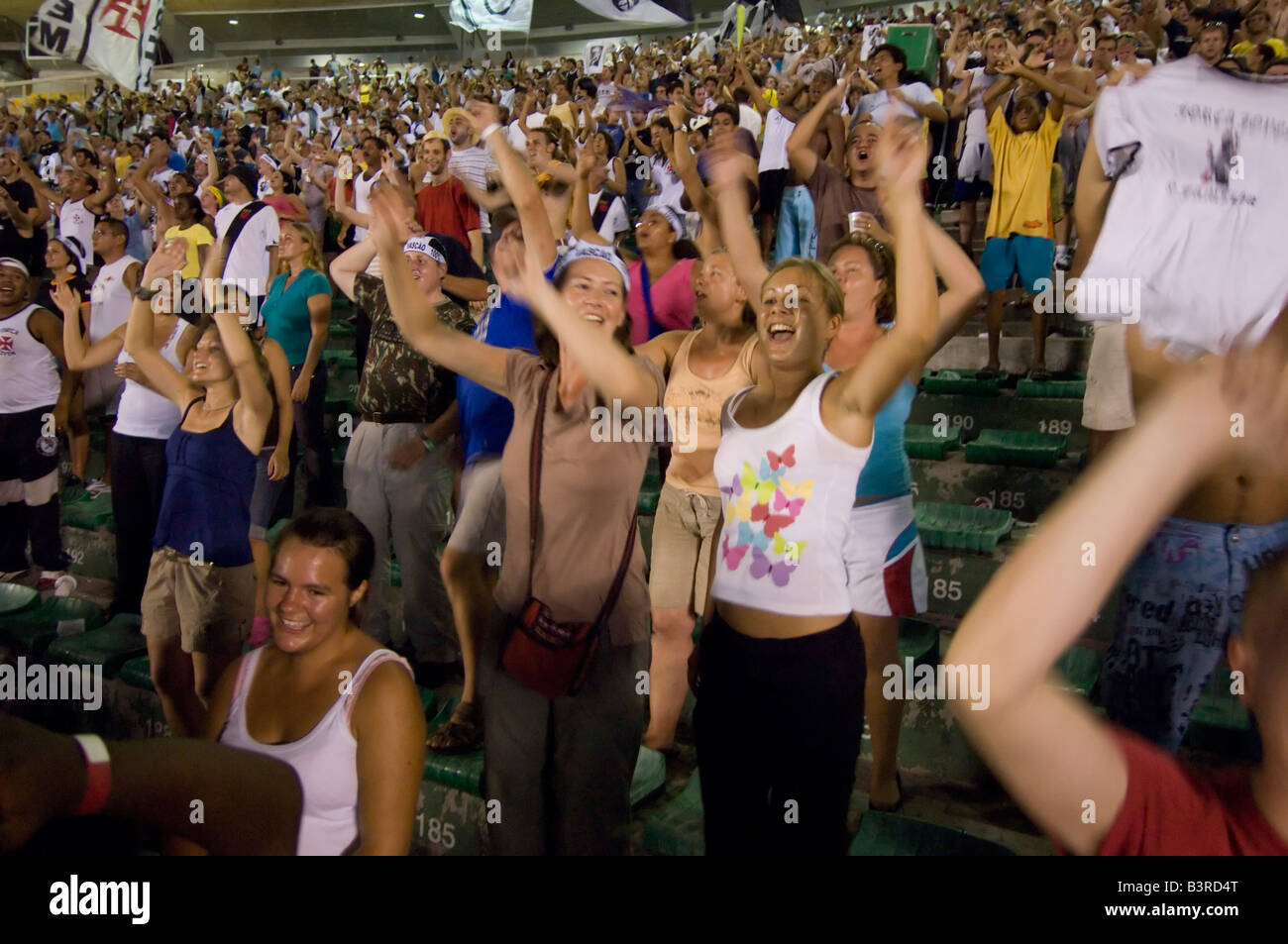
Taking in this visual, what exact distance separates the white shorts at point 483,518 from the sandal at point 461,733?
469 millimetres

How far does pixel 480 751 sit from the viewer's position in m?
2.60

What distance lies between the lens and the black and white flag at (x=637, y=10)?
552cm

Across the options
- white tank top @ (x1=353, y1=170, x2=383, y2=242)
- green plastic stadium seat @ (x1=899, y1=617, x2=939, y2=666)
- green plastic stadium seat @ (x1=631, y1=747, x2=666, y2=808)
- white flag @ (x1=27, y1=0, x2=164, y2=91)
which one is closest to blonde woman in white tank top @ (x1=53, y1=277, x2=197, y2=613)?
green plastic stadium seat @ (x1=631, y1=747, x2=666, y2=808)

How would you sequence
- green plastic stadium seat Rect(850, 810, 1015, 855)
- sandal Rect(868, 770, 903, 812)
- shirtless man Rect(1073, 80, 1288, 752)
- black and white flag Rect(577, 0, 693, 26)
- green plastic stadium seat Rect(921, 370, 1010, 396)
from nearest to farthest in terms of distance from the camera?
1. shirtless man Rect(1073, 80, 1288, 752)
2. green plastic stadium seat Rect(850, 810, 1015, 855)
3. sandal Rect(868, 770, 903, 812)
4. green plastic stadium seat Rect(921, 370, 1010, 396)
5. black and white flag Rect(577, 0, 693, 26)

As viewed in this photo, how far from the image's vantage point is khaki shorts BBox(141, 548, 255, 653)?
111 inches

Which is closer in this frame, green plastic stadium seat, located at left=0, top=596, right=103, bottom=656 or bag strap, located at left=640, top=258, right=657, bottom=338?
bag strap, located at left=640, top=258, right=657, bottom=338

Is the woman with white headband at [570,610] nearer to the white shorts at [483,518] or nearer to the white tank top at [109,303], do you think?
the white shorts at [483,518]

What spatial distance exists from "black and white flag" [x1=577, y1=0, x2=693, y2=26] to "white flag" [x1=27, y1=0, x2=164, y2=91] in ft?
16.2

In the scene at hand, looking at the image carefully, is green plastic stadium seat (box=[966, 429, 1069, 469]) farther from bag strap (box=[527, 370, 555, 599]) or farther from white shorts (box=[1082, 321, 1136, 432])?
bag strap (box=[527, 370, 555, 599])

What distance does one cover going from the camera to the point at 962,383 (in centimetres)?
416

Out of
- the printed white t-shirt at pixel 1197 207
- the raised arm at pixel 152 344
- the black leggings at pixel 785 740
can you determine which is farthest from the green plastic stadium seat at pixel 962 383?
the raised arm at pixel 152 344

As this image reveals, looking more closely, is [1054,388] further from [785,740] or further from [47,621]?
[47,621]
